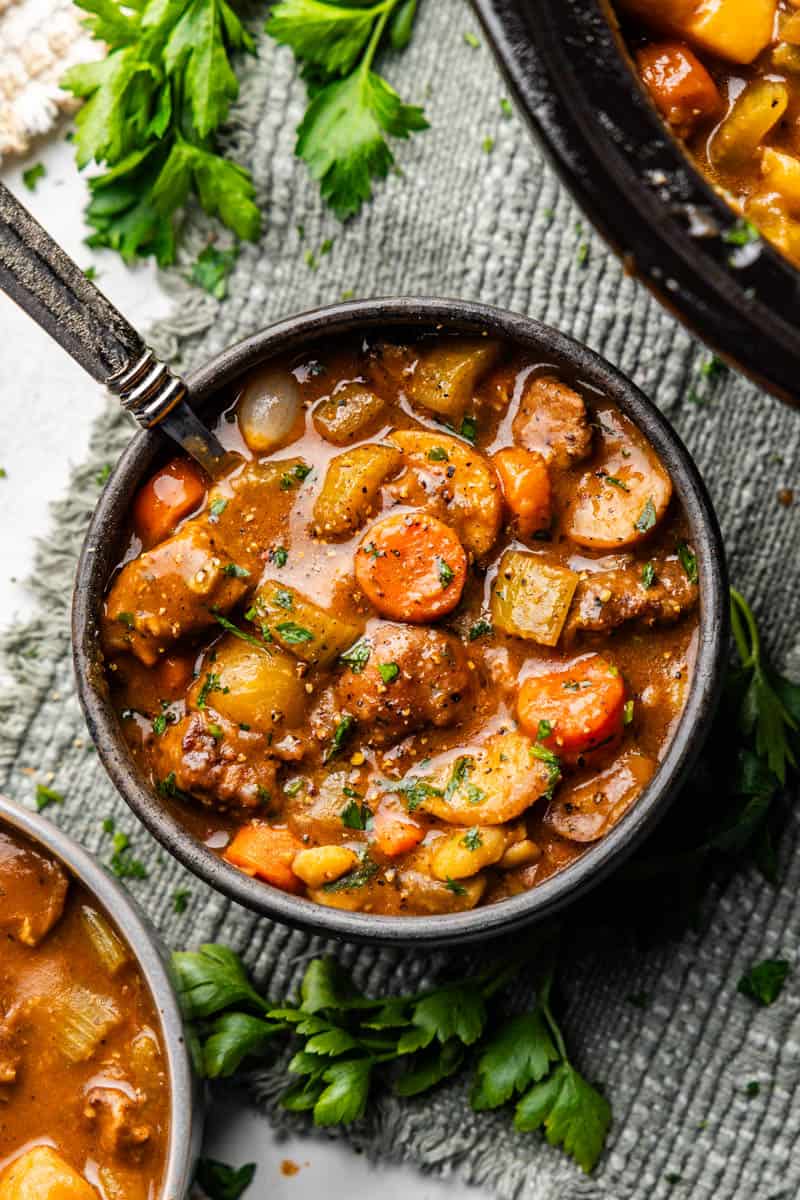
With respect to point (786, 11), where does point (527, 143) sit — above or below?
below

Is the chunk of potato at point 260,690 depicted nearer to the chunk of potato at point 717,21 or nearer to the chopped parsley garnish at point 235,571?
the chopped parsley garnish at point 235,571

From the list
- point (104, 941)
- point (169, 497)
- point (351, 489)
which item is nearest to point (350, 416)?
point (351, 489)

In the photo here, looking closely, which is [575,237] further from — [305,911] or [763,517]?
[305,911]

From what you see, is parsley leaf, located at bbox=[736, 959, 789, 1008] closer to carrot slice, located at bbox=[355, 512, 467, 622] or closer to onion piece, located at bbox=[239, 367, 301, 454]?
carrot slice, located at bbox=[355, 512, 467, 622]

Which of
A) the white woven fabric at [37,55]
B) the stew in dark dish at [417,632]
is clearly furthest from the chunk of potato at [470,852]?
the white woven fabric at [37,55]

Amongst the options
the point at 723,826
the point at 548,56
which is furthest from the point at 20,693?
the point at 548,56

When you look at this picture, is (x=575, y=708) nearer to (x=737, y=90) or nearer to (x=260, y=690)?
(x=260, y=690)

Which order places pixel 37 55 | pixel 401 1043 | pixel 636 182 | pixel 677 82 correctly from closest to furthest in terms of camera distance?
pixel 636 182, pixel 677 82, pixel 401 1043, pixel 37 55
